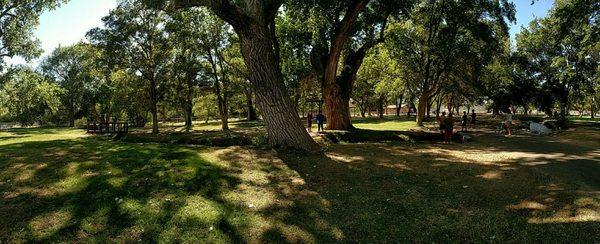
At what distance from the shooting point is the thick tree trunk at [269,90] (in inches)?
472

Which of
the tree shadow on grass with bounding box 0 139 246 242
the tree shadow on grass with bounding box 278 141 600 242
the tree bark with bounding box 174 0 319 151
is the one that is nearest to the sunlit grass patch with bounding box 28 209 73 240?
the tree shadow on grass with bounding box 0 139 246 242

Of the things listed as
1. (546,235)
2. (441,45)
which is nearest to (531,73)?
(441,45)

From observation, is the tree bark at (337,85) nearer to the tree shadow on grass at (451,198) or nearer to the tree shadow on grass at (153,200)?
the tree shadow on grass at (451,198)

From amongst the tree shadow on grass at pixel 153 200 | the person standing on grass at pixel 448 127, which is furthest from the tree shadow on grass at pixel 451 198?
the person standing on grass at pixel 448 127

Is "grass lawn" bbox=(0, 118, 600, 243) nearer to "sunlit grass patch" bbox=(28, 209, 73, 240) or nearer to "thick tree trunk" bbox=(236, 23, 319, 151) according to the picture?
"sunlit grass patch" bbox=(28, 209, 73, 240)

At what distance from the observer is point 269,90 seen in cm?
1212

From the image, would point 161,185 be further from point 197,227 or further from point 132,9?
point 132,9

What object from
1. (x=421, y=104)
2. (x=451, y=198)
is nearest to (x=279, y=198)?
(x=451, y=198)

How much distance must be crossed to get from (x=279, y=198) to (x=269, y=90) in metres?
4.63

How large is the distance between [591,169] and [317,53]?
15242 millimetres

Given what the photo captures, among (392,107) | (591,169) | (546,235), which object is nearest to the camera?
(546,235)

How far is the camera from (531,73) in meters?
49.0

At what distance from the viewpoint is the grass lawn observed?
671 cm

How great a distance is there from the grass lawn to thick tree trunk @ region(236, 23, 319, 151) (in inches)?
30.3
